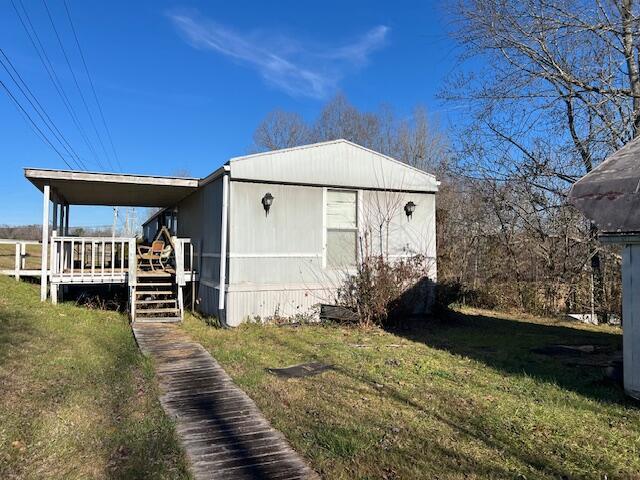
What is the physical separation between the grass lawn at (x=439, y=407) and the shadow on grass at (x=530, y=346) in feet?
0.12

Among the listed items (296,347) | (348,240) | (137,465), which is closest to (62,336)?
(296,347)

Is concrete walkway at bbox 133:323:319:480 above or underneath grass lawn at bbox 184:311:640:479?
underneath

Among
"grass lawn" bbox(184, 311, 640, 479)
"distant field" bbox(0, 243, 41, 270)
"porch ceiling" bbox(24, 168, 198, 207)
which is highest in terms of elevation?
"porch ceiling" bbox(24, 168, 198, 207)

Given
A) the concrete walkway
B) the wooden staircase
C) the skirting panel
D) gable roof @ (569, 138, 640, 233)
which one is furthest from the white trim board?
gable roof @ (569, 138, 640, 233)

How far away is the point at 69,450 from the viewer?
350 cm

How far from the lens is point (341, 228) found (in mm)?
9641

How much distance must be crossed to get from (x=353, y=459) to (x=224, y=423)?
4.29ft

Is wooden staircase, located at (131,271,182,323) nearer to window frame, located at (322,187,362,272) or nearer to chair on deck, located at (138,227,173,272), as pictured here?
chair on deck, located at (138,227,173,272)

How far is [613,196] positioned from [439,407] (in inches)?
106

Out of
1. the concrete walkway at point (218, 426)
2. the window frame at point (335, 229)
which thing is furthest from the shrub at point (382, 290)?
the concrete walkway at point (218, 426)

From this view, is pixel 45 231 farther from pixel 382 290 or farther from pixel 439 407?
pixel 439 407

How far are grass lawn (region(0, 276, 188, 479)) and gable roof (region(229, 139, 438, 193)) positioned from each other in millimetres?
3718

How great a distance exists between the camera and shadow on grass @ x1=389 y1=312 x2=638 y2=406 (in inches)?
215

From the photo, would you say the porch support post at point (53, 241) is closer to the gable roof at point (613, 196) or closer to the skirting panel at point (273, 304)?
the skirting panel at point (273, 304)
